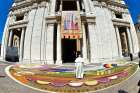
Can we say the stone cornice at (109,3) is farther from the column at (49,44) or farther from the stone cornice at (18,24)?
the stone cornice at (18,24)

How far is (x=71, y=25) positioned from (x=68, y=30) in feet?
3.82

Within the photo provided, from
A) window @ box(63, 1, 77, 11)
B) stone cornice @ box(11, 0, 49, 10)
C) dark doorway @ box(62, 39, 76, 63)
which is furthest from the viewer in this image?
window @ box(63, 1, 77, 11)

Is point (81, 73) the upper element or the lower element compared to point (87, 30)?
lower

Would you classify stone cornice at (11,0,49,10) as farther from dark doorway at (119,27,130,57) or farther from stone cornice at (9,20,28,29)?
dark doorway at (119,27,130,57)

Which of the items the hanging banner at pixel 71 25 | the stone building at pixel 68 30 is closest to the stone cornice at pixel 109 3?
the stone building at pixel 68 30

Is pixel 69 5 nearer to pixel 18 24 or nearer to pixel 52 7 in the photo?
pixel 52 7

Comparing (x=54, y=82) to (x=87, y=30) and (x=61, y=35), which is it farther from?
(x=87, y=30)

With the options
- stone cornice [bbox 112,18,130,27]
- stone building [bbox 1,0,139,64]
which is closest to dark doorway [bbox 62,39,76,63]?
stone building [bbox 1,0,139,64]

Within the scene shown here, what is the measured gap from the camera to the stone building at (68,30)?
178 ft

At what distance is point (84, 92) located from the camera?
2177 centimetres

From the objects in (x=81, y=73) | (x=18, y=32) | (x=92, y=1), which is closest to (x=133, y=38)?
(x=92, y=1)

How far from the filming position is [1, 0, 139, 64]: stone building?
2136 inches

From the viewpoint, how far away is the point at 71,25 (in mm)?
53562

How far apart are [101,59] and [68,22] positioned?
9.44 meters
